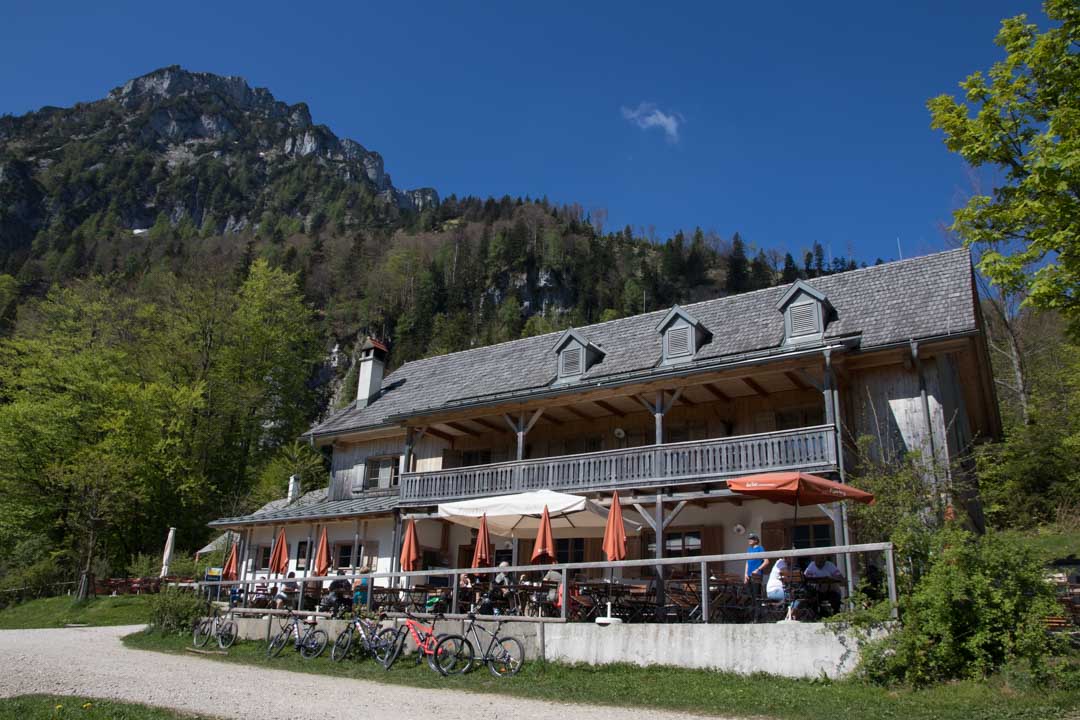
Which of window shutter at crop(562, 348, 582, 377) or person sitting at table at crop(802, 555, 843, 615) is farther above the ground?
window shutter at crop(562, 348, 582, 377)

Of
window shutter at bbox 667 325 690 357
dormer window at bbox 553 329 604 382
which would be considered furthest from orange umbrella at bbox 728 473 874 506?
dormer window at bbox 553 329 604 382

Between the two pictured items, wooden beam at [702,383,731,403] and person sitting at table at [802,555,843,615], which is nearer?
person sitting at table at [802,555,843,615]

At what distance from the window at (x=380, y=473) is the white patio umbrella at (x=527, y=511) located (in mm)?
8419

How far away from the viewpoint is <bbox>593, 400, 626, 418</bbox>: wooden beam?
2124 centimetres

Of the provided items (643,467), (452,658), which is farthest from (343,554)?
(452,658)

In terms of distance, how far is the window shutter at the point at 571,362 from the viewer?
75.3 ft

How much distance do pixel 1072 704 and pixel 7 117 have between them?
653ft

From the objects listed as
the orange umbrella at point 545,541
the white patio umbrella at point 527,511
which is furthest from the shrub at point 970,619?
the white patio umbrella at point 527,511

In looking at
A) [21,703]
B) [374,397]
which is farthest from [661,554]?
[374,397]

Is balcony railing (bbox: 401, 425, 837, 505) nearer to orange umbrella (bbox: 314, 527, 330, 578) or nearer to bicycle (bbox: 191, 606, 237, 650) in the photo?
orange umbrella (bbox: 314, 527, 330, 578)

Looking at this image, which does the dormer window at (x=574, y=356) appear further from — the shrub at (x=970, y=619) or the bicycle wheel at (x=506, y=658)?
the shrub at (x=970, y=619)

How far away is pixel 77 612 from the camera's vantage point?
84.6ft

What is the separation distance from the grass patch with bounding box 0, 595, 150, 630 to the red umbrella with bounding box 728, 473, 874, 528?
62.7 ft

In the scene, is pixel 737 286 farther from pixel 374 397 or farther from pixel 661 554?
pixel 661 554
